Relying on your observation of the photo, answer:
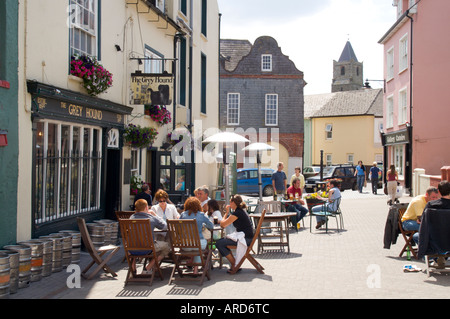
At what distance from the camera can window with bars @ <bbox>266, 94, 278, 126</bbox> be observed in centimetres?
4006

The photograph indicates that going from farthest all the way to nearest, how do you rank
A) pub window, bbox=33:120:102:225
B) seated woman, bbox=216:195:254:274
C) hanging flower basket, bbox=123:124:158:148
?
hanging flower basket, bbox=123:124:158:148
pub window, bbox=33:120:102:225
seated woman, bbox=216:195:254:274

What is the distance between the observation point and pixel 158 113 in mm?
14383

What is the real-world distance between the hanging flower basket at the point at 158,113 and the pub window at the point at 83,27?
3208mm

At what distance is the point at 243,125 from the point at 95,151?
29.0 metres

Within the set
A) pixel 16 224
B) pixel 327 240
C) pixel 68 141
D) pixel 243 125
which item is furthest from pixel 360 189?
pixel 16 224

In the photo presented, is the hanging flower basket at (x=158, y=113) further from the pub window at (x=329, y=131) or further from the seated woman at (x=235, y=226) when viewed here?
the pub window at (x=329, y=131)

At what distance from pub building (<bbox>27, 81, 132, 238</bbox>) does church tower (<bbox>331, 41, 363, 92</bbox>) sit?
8464cm

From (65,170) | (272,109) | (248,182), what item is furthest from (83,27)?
(272,109)

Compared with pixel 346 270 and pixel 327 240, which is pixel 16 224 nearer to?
pixel 346 270

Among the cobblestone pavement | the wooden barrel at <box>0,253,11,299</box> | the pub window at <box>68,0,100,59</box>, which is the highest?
the pub window at <box>68,0,100,59</box>

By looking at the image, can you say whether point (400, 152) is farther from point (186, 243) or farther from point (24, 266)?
point (24, 266)

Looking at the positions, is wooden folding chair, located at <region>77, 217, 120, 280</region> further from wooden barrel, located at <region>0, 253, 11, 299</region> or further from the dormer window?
the dormer window

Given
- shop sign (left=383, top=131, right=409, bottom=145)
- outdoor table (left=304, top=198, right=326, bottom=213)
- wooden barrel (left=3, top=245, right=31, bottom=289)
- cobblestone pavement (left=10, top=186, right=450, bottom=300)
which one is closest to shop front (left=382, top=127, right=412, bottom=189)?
shop sign (left=383, top=131, right=409, bottom=145)

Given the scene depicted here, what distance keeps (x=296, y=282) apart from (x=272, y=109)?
108 feet
